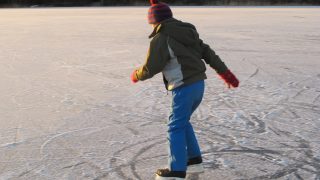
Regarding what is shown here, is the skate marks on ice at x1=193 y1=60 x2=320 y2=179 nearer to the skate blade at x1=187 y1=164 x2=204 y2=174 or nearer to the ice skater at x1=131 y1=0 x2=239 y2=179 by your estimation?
the skate blade at x1=187 y1=164 x2=204 y2=174

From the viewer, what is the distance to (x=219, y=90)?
497 centimetres

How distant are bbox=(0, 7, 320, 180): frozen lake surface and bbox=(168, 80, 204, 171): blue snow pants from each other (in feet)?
0.74

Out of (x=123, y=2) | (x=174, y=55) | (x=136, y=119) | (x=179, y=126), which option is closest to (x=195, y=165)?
(x=179, y=126)

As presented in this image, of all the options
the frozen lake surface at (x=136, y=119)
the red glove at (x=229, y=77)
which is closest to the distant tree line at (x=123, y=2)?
the frozen lake surface at (x=136, y=119)

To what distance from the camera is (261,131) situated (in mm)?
3553

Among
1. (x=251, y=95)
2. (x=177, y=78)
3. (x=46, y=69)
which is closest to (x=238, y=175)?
(x=177, y=78)

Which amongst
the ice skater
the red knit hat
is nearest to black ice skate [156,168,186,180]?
the ice skater

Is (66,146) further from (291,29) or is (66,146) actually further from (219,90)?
(291,29)

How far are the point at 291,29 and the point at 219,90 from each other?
777 centimetres

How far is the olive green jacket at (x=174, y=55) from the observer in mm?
2402

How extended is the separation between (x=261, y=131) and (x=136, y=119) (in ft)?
3.21

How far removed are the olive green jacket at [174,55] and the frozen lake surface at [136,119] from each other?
0.60 meters

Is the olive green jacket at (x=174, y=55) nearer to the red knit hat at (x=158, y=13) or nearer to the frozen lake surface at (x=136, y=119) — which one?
the red knit hat at (x=158, y=13)

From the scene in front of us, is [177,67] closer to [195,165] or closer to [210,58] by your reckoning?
[210,58]
